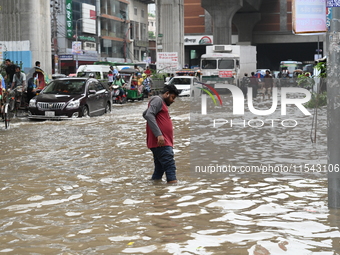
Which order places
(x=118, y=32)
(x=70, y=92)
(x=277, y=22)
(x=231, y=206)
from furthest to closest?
(x=118, y=32), (x=277, y=22), (x=70, y=92), (x=231, y=206)

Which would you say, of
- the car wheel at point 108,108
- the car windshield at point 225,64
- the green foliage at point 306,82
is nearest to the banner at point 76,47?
the car windshield at point 225,64

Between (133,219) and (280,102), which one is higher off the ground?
(280,102)

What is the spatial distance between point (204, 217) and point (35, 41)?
2294 cm

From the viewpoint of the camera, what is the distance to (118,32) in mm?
93500

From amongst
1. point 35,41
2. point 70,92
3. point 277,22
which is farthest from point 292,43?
point 70,92

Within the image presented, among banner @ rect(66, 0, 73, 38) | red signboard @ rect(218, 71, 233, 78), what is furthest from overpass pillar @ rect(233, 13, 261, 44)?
red signboard @ rect(218, 71, 233, 78)

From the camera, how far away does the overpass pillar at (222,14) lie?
68.0m

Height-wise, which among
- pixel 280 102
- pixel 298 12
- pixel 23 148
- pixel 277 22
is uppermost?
pixel 277 22

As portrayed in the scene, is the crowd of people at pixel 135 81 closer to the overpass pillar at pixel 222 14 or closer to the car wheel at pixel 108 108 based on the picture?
the car wheel at pixel 108 108

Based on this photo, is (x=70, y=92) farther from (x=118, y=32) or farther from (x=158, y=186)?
(x=118, y=32)

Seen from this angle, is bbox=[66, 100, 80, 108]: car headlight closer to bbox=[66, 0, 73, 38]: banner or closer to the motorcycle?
the motorcycle

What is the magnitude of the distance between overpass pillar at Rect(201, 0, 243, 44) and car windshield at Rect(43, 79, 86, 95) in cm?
4806

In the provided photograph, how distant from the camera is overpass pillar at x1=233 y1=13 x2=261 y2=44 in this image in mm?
84750

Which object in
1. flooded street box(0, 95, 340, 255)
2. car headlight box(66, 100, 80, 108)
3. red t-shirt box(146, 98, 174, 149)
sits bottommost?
flooded street box(0, 95, 340, 255)
